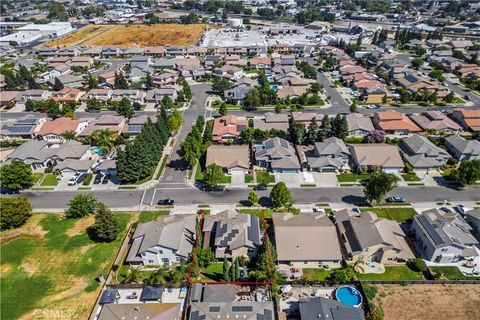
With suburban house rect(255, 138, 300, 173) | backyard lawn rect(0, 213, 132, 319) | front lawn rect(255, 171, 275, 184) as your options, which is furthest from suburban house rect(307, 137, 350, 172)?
backyard lawn rect(0, 213, 132, 319)

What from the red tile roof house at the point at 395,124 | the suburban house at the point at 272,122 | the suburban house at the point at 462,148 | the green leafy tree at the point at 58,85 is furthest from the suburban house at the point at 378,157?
the green leafy tree at the point at 58,85

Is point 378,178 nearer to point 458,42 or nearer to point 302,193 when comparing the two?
point 302,193

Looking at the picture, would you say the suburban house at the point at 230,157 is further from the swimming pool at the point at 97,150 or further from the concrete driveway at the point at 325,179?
the swimming pool at the point at 97,150

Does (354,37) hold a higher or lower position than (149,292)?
higher

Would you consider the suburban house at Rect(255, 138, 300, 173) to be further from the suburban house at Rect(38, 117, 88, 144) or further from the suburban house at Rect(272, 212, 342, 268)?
the suburban house at Rect(38, 117, 88, 144)

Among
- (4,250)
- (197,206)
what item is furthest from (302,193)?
(4,250)
